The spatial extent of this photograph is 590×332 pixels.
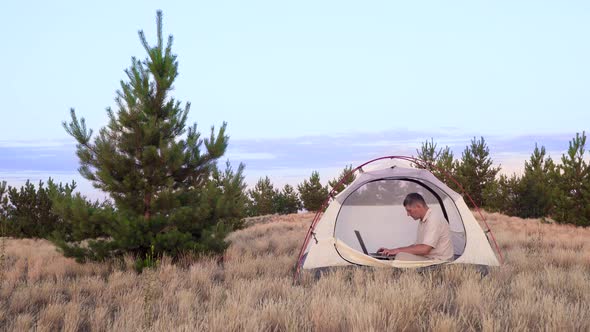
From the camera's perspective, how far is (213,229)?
11.2m

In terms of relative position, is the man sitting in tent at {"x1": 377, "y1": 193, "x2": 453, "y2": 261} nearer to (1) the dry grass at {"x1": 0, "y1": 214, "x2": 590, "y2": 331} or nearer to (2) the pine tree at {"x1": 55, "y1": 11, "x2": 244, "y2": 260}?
(1) the dry grass at {"x1": 0, "y1": 214, "x2": 590, "y2": 331}

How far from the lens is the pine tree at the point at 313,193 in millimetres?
36719

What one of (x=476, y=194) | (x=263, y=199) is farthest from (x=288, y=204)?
(x=476, y=194)

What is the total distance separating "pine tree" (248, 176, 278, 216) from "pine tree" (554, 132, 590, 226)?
20855 mm

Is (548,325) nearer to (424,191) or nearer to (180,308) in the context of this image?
(180,308)

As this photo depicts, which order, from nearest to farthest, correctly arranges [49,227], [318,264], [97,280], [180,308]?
[180,308], [97,280], [318,264], [49,227]

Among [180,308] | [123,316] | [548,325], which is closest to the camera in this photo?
[548,325]

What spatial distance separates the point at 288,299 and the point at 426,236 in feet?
10.8

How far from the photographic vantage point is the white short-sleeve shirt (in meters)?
8.79

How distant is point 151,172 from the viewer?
1093 cm

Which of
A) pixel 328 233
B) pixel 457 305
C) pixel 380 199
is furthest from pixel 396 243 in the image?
pixel 457 305

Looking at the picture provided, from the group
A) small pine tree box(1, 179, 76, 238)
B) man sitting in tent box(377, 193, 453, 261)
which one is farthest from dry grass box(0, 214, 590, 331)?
small pine tree box(1, 179, 76, 238)

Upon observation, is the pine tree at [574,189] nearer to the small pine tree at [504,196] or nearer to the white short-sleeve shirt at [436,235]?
the small pine tree at [504,196]

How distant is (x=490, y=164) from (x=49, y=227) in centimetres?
2335
